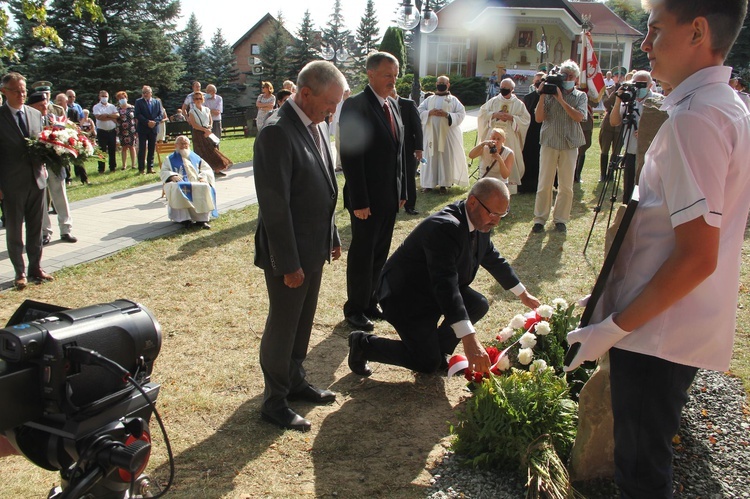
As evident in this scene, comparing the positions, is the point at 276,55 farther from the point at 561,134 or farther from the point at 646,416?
the point at 646,416

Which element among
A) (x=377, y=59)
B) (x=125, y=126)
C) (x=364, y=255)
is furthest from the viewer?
(x=125, y=126)

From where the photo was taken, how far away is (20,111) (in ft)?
21.0

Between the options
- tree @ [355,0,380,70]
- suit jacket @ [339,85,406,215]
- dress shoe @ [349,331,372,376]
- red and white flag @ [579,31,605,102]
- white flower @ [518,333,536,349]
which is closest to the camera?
white flower @ [518,333,536,349]

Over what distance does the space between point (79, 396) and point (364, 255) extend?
347 centimetres

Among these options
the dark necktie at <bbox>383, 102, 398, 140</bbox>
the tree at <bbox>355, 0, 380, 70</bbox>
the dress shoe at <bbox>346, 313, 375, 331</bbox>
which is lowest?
the dress shoe at <bbox>346, 313, 375, 331</bbox>

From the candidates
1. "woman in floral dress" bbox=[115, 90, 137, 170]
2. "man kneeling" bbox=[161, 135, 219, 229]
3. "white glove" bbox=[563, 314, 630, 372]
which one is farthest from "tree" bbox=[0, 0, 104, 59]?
"white glove" bbox=[563, 314, 630, 372]

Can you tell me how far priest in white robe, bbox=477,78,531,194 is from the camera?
1017 cm

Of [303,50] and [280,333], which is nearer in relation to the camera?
[280,333]

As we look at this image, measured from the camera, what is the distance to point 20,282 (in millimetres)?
6164

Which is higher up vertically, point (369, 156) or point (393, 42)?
point (393, 42)

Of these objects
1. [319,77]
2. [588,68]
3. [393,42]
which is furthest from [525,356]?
[393,42]

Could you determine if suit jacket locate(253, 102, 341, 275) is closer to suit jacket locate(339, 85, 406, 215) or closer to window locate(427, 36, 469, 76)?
suit jacket locate(339, 85, 406, 215)

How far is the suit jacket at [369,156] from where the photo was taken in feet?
16.3

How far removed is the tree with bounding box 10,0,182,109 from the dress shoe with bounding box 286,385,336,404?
27.1m
